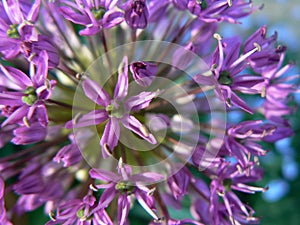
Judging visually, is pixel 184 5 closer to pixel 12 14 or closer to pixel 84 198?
pixel 12 14

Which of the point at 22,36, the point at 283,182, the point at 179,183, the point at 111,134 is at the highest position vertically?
the point at 22,36

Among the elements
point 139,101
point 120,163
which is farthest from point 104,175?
point 139,101

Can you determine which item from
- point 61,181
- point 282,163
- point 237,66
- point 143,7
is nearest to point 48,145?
point 61,181

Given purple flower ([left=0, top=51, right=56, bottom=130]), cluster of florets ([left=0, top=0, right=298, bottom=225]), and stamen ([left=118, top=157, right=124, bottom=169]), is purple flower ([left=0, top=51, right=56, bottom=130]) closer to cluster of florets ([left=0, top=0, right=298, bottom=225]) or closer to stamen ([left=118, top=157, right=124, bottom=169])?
cluster of florets ([left=0, top=0, right=298, bottom=225])

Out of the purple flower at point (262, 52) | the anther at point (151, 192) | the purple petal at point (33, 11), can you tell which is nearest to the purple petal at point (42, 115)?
the purple petal at point (33, 11)

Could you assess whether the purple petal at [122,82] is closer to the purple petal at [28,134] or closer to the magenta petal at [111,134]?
the magenta petal at [111,134]

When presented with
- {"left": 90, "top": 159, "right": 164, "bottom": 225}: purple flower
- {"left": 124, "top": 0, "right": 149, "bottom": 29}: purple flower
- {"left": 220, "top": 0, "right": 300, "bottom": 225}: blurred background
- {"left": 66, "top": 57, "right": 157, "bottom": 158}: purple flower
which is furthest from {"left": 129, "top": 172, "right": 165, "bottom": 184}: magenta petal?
{"left": 220, "top": 0, "right": 300, "bottom": 225}: blurred background

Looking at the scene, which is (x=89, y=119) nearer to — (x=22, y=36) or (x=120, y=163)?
(x=120, y=163)

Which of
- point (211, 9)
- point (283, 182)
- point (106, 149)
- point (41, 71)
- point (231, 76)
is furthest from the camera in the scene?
point (283, 182)
